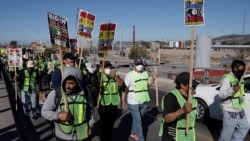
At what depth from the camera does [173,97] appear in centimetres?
382

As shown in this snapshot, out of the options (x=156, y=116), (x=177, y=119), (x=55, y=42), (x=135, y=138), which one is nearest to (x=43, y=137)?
(x=135, y=138)

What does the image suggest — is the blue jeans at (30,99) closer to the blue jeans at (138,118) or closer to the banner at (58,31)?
the banner at (58,31)

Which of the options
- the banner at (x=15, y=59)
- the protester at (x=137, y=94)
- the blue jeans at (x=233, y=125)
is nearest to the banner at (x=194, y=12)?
the blue jeans at (x=233, y=125)

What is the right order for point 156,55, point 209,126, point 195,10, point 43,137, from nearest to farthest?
point 195,10, point 43,137, point 209,126, point 156,55

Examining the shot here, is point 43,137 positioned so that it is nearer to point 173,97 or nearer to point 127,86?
point 127,86

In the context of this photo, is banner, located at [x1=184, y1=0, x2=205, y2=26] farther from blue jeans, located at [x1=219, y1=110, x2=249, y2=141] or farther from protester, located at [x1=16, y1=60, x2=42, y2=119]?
protester, located at [x1=16, y1=60, x2=42, y2=119]

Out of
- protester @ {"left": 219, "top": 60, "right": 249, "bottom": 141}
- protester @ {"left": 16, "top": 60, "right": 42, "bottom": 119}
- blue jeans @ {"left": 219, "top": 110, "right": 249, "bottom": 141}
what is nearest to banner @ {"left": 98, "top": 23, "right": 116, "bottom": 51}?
protester @ {"left": 16, "top": 60, "right": 42, "bottom": 119}

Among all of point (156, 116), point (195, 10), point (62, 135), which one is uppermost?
point (195, 10)

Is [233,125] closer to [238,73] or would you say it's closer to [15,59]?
[238,73]

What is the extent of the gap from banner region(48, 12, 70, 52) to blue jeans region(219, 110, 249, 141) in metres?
3.18

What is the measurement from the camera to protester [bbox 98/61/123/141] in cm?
655

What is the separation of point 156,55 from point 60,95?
7.87 metres

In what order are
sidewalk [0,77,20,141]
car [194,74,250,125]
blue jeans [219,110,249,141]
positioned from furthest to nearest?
car [194,74,250,125] → sidewalk [0,77,20,141] → blue jeans [219,110,249,141]

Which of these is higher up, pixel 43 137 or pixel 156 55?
pixel 156 55
